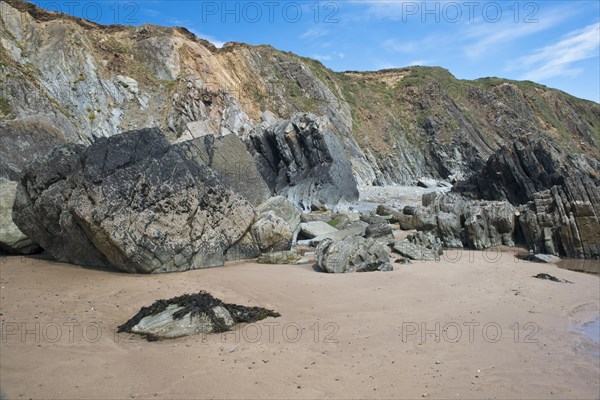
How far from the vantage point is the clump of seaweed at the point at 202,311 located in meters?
6.36

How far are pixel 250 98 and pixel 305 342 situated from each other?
4519 centimetres

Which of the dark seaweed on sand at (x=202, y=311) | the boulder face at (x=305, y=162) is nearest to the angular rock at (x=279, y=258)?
the dark seaweed on sand at (x=202, y=311)

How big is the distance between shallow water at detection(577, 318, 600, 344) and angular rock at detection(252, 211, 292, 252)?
7241 mm

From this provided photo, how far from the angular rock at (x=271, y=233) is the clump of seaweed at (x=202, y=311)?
4959 mm

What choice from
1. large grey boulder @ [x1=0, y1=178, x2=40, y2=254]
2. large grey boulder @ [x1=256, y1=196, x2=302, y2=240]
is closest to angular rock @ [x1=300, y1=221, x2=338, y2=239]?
large grey boulder @ [x1=256, y1=196, x2=302, y2=240]

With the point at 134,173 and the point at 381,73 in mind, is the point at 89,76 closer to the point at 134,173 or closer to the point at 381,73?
the point at 134,173

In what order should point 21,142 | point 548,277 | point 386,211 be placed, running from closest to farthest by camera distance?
point 548,277 < point 21,142 < point 386,211

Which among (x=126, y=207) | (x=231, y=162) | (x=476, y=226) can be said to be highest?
(x=231, y=162)

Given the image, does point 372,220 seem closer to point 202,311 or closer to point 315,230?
point 315,230

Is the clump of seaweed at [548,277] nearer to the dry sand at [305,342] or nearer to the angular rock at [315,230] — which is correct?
the dry sand at [305,342]

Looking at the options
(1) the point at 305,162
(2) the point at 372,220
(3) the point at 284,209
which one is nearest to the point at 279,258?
(3) the point at 284,209

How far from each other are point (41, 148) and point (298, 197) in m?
15.7

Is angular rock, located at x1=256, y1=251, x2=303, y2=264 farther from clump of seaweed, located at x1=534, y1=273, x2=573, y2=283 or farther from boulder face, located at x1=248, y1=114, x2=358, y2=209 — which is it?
boulder face, located at x1=248, y1=114, x2=358, y2=209

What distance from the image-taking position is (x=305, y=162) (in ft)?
97.8
